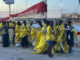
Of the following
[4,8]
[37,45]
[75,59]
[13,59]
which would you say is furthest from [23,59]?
[4,8]

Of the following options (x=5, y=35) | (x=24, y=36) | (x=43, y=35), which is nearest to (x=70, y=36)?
(x=43, y=35)

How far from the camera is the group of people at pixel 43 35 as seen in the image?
26.5 feet

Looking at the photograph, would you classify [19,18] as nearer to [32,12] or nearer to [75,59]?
[32,12]

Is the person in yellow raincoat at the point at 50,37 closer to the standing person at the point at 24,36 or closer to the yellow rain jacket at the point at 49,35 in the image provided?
the yellow rain jacket at the point at 49,35

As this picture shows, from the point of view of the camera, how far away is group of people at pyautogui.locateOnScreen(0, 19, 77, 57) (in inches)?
318

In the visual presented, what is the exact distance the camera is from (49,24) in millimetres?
7984

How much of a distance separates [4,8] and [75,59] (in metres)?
5.22

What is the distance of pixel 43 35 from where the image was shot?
27.5 ft

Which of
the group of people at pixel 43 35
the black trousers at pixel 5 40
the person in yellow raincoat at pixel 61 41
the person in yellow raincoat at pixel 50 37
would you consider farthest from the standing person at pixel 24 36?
the person in yellow raincoat at pixel 50 37

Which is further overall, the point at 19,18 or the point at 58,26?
the point at 19,18

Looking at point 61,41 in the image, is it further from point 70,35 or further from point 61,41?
point 70,35

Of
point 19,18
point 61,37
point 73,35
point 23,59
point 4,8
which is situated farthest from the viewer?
point 4,8

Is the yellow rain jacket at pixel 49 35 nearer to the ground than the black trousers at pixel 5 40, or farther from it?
farther from it

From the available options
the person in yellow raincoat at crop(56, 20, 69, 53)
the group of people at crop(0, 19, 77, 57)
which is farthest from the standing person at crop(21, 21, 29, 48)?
the person in yellow raincoat at crop(56, 20, 69, 53)
